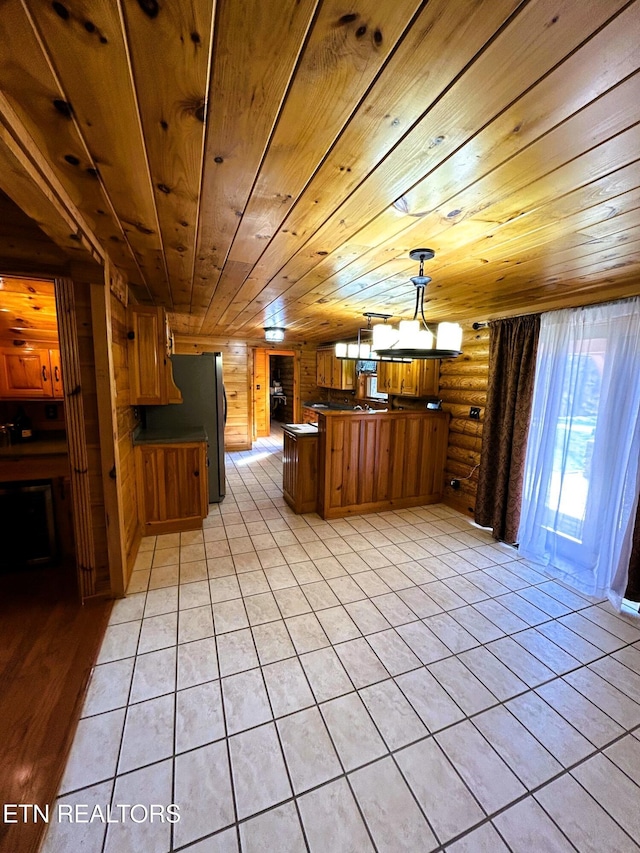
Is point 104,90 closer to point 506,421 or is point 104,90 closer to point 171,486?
point 171,486

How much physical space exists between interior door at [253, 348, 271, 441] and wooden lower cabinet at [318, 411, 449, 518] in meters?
3.64

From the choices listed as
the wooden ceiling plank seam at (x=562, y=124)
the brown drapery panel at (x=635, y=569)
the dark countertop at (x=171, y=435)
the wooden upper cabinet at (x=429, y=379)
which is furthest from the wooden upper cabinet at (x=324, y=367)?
the wooden ceiling plank seam at (x=562, y=124)

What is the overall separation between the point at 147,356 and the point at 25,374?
1.21 metres

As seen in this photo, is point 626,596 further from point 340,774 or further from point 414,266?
point 414,266

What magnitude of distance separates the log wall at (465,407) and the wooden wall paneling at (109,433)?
3.37 m

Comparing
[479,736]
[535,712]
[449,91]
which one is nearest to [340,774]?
[479,736]

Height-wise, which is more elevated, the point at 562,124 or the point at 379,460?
the point at 562,124

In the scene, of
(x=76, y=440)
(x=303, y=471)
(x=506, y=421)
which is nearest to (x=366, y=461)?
(x=303, y=471)

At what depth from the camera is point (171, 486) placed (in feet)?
10.9

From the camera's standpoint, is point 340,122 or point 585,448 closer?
point 340,122

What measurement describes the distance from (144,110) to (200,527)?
10.7 feet

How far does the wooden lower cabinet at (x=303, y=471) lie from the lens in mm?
3855

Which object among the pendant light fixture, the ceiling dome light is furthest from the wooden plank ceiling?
the ceiling dome light

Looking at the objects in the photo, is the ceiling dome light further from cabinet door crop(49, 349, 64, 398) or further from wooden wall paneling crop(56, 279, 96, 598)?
wooden wall paneling crop(56, 279, 96, 598)
